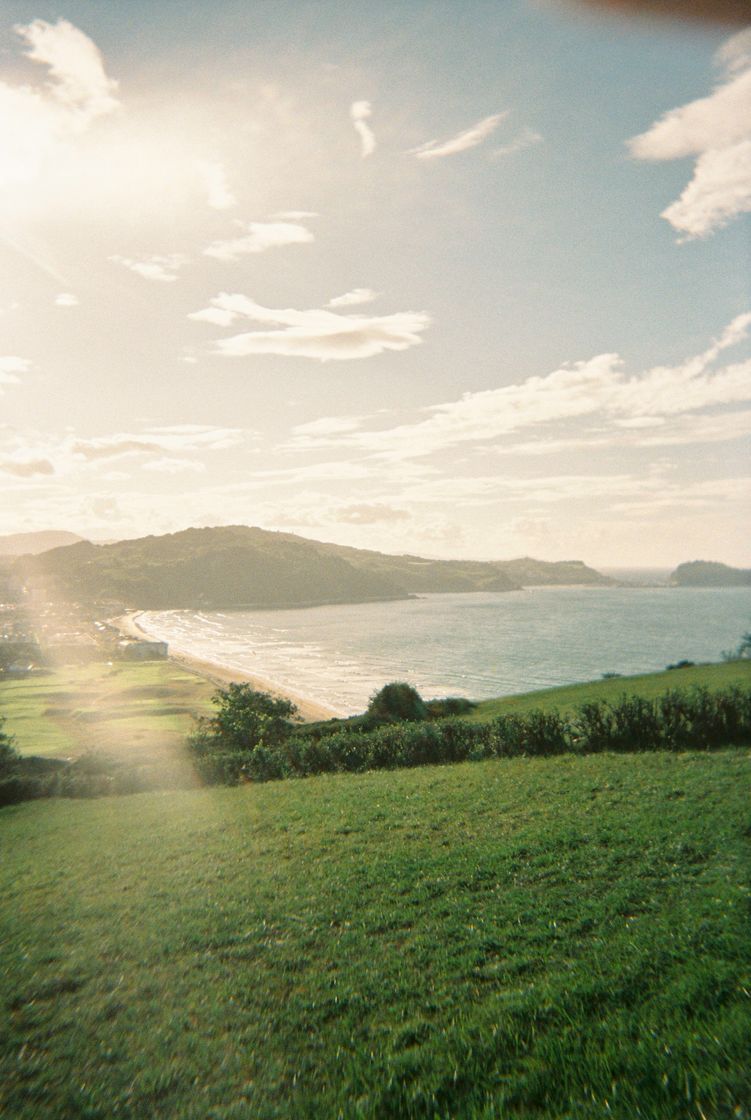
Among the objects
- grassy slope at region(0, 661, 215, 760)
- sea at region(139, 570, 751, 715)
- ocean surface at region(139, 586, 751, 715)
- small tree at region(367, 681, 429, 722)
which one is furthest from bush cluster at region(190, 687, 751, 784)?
ocean surface at region(139, 586, 751, 715)

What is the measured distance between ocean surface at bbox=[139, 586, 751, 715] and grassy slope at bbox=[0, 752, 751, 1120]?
59.8 metres

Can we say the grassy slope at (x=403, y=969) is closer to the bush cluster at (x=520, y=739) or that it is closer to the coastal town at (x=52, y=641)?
the bush cluster at (x=520, y=739)

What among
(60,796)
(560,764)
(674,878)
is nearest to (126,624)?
(60,796)

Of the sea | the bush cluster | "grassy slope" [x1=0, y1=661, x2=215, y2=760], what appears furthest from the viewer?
the sea

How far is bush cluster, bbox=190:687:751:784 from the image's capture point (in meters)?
25.3

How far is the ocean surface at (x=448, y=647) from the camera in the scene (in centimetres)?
9400

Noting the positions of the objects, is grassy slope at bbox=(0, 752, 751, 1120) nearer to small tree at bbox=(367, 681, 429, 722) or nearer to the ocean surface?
small tree at bbox=(367, 681, 429, 722)

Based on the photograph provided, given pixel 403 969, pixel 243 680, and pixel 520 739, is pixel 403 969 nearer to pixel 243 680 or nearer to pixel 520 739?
pixel 520 739

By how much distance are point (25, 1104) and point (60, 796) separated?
28.2 m

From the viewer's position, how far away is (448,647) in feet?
423

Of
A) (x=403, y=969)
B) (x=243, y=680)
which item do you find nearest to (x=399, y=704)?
(x=403, y=969)

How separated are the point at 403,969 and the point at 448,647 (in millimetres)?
122511

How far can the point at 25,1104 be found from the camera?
6191 mm

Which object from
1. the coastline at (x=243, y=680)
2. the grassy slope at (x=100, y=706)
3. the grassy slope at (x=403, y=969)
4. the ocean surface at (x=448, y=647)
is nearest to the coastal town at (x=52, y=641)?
the grassy slope at (x=100, y=706)
